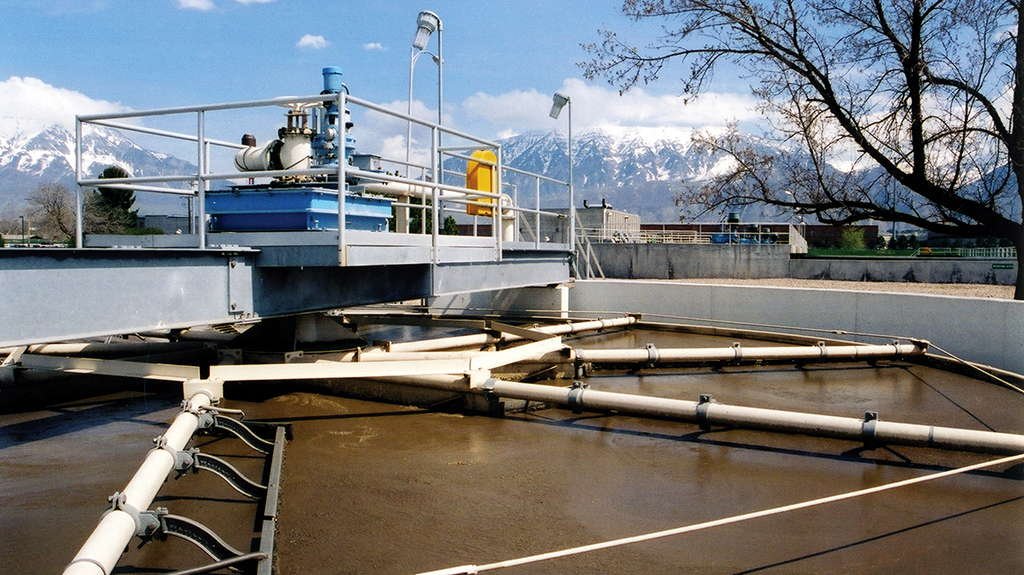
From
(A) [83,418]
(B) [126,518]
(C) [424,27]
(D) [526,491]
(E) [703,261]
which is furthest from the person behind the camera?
(E) [703,261]

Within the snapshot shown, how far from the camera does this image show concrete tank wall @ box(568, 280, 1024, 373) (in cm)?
1005

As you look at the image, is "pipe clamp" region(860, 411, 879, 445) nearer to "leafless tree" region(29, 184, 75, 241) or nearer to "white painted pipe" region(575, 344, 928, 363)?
"white painted pipe" region(575, 344, 928, 363)

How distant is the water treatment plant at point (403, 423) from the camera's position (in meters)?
4.31

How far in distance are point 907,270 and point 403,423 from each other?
3252 cm

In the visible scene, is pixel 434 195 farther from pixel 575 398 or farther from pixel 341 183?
pixel 575 398

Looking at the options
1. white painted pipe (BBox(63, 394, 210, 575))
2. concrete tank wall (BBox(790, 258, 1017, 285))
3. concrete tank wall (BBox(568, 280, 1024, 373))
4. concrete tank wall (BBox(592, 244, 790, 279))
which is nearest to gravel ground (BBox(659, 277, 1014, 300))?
concrete tank wall (BBox(568, 280, 1024, 373))

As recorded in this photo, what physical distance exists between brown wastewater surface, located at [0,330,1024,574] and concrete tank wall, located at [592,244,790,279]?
2703 cm

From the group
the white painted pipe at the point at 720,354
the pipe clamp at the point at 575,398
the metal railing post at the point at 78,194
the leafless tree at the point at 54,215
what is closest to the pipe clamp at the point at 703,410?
the pipe clamp at the point at 575,398

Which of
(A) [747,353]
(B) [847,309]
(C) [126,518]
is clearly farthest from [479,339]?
(C) [126,518]

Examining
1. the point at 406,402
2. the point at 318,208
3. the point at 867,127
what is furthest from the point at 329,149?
the point at 867,127

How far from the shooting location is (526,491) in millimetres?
5328

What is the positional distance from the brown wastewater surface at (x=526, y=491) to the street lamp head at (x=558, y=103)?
9149 mm

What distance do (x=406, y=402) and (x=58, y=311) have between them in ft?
12.1

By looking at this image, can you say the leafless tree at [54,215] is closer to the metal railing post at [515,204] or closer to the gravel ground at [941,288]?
the metal railing post at [515,204]
